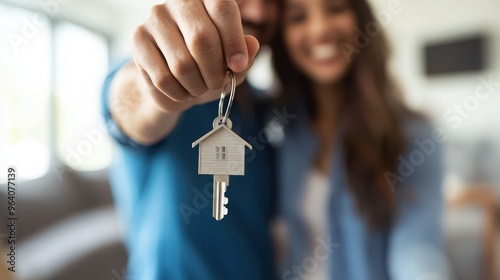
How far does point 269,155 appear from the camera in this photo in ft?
1.83

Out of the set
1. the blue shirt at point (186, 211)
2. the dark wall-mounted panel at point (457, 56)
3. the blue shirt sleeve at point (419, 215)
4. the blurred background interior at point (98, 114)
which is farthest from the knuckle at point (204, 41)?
the dark wall-mounted panel at point (457, 56)

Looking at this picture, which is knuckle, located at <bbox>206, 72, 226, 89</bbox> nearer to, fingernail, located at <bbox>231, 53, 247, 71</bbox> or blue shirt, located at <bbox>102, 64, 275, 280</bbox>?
fingernail, located at <bbox>231, 53, 247, 71</bbox>

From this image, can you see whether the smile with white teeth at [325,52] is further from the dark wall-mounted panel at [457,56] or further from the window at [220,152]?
the window at [220,152]

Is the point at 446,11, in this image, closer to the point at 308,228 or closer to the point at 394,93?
the point at 394,93

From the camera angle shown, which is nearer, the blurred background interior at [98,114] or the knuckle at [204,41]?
the knuckle at [204,41]

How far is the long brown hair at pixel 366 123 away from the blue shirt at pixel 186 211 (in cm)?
12

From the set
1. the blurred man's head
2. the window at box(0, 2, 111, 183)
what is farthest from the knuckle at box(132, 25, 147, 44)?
the window at box(0, 2, 111, 183)

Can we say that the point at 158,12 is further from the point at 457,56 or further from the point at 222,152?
the point at 457,56

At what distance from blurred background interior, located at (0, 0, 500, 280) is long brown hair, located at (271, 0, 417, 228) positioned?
1.5 inches

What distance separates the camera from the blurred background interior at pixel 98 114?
1.86ft

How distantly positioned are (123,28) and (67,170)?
0.23 meters

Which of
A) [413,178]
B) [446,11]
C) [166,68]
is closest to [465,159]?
[413,178]

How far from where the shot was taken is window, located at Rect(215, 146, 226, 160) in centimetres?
23

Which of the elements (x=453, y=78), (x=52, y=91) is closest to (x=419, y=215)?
(x=453, y=78)
